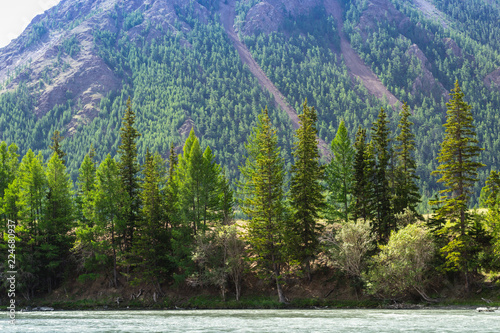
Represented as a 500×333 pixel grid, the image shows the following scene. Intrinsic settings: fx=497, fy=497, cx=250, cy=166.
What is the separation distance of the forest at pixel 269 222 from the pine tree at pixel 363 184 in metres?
0.16

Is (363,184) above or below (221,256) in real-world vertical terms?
above

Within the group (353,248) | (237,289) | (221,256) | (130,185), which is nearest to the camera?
(353,248)

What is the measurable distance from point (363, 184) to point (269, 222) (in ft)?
43.8

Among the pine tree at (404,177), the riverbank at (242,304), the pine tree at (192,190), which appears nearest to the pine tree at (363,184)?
the pine tree at (404,177)

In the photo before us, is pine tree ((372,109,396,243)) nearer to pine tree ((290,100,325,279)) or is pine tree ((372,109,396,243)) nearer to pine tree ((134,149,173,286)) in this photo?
pine tree ((290,100,325,279))

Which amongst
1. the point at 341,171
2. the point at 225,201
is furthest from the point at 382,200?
the point at 225,201

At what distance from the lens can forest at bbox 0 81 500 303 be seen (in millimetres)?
56875

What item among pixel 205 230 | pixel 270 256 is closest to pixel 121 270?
pixel 205 230

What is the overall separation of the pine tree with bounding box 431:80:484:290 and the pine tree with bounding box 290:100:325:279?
48.4 ft

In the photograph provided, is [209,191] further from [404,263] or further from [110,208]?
[404,263]

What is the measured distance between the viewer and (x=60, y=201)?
71.8 metres

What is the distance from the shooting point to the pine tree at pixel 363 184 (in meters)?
63.4

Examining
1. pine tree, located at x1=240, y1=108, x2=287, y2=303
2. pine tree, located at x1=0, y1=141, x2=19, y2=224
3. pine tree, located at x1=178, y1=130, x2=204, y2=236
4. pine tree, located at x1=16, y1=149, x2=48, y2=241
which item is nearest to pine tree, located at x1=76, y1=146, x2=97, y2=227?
pine tree, located at x1=16, y1=149, x2=48, y2=241

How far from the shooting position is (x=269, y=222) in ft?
202
